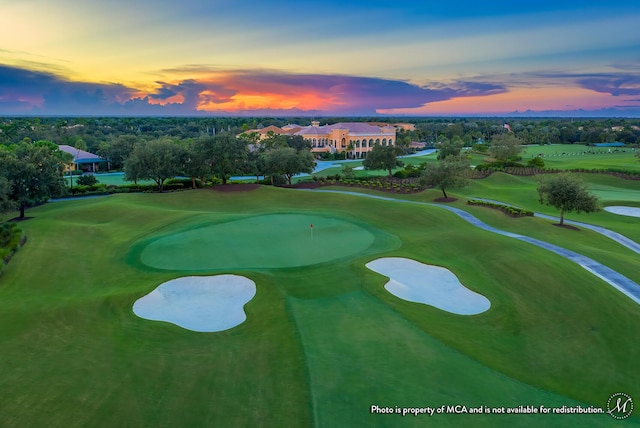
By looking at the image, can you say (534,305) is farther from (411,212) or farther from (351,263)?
(411,212)

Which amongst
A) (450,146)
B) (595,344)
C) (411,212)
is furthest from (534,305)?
(450,146)

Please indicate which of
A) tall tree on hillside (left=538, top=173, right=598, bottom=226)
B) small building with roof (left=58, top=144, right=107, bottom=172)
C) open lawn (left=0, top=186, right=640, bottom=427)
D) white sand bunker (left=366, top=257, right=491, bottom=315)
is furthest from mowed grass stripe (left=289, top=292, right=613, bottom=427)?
small building with roof (left=58, top=144, right=107, bottom=172)

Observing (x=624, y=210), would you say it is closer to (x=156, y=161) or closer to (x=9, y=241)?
(x=156, y=161)

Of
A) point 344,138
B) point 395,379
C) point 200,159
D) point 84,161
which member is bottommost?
point 395,379

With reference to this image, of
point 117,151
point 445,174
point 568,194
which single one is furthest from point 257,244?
point 117,151

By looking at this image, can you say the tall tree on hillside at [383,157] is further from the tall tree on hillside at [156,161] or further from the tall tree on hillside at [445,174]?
the tall tree on hillside at [156,161]

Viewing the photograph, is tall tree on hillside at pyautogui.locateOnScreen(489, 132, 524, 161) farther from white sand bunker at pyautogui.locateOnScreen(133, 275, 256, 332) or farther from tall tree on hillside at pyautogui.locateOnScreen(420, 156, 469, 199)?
white sand bunker at pyautogui.locateOnScreen(133, 275, 256, 332)

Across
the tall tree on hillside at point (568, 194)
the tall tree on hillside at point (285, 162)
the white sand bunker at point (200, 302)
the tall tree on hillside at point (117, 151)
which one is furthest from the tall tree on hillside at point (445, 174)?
the tall tree on hillside at point (117, 151)
